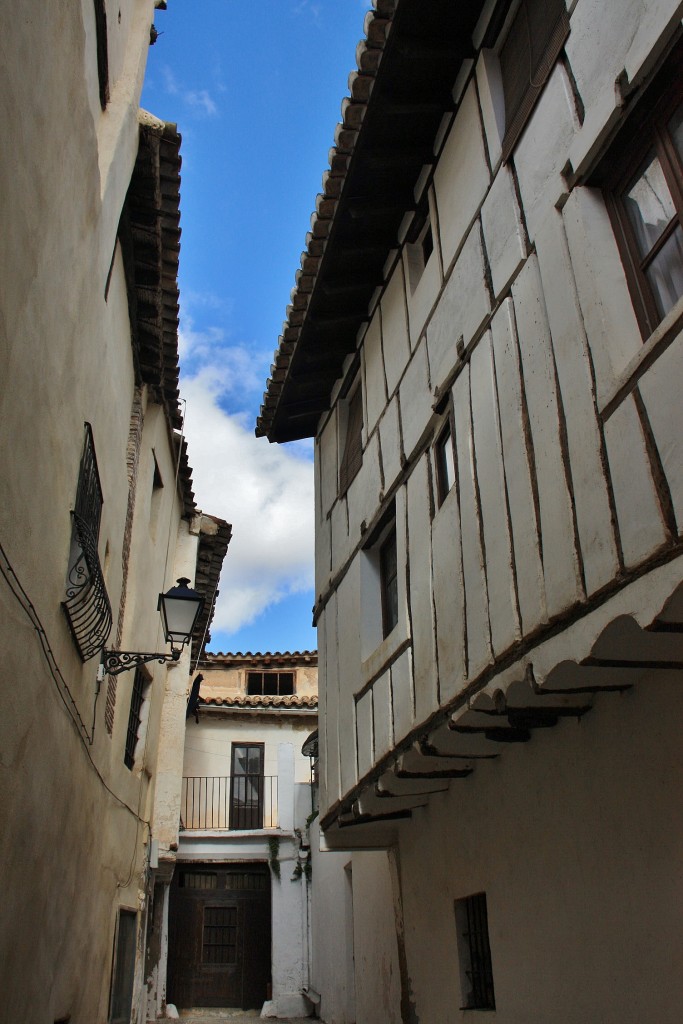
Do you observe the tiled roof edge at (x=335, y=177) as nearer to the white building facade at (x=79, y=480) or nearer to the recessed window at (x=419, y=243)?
the recessed window at (x=419, y=243)

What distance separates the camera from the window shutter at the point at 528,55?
5156mm

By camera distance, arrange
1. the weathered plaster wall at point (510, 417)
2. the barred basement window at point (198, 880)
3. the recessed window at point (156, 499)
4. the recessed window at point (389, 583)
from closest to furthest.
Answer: the weathered plaster wall at point (510, 417)
the recessed window at point (389, 583)
the recessed window at point (156, 499)
the barred basement window at point (198, 880)

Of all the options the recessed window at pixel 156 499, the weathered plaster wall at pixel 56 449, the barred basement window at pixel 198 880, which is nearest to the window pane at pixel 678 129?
the weathered plaster wall at pixel 56 449

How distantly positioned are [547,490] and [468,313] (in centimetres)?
197

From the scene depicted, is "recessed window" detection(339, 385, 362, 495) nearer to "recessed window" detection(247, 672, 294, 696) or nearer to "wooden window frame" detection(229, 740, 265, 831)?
"wooden window frame" detection(229, 740, 265, 831)

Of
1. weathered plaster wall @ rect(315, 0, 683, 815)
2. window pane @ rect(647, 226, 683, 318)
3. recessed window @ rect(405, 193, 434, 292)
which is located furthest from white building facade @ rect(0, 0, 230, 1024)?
window pane @ rect(647, 226, 683, 318)

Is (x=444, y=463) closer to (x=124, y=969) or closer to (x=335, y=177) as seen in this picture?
(x=335, y=177)

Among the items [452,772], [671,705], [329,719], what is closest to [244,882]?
[329,719]

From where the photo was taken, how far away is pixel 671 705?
4137mm

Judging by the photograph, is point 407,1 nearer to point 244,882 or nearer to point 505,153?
point 505,153

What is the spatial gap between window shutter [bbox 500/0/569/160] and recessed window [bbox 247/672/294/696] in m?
20.2

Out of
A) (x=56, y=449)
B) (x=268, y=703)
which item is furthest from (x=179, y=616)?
(x=268, y=703)

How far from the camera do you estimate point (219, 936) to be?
16.9m

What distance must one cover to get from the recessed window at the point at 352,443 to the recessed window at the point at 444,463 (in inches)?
85.7
